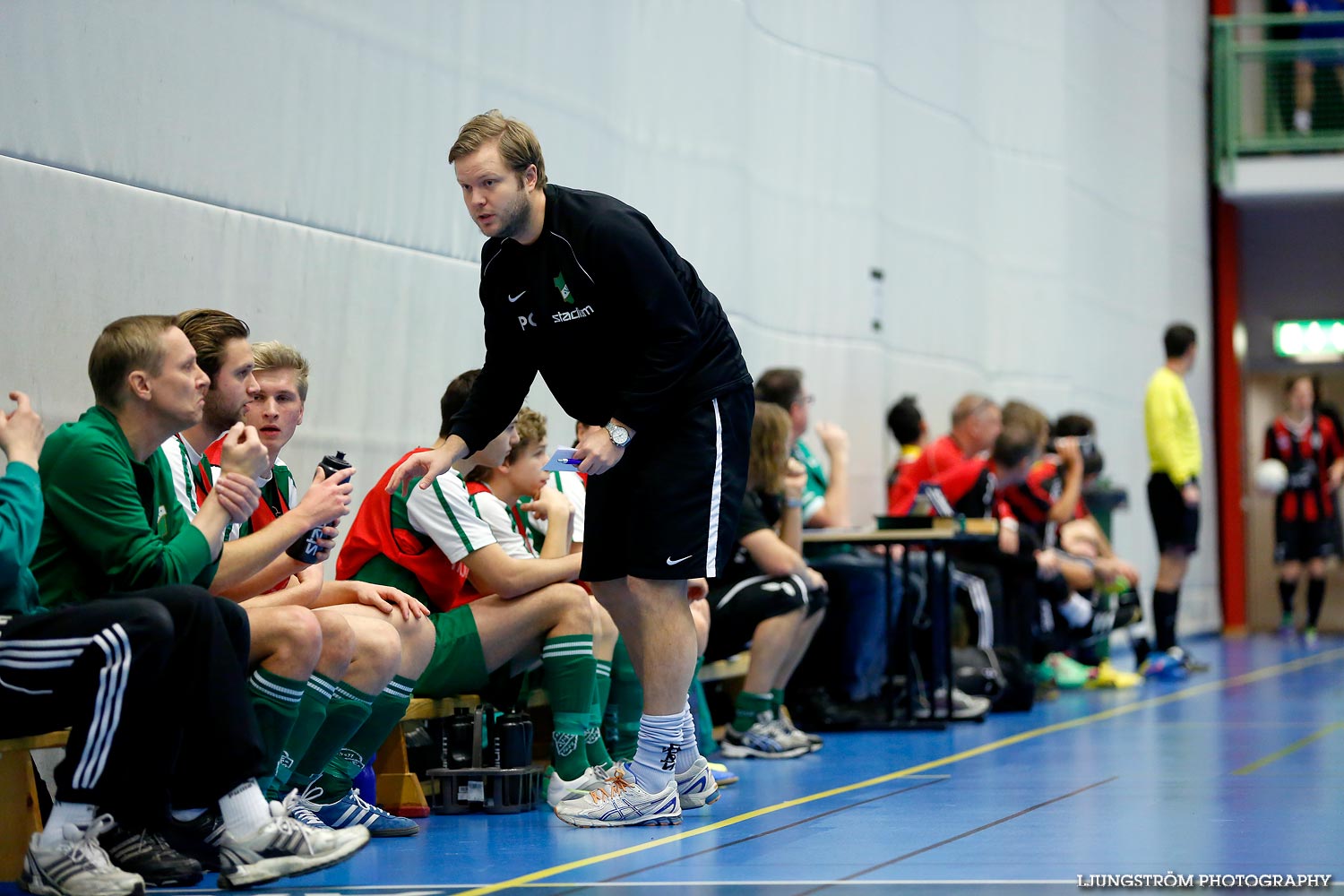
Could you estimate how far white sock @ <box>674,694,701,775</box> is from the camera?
429 centimetres

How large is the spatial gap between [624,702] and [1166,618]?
6265 mm

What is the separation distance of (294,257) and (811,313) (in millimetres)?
4300

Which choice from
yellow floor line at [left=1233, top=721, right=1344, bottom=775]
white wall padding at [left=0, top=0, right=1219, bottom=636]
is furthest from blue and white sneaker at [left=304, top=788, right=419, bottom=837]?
yellow floor line at [left=1233, top=721, right=1344, bottom=775]

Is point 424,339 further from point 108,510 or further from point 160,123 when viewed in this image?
point 108,510

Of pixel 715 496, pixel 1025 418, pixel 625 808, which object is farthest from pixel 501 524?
pixel 1025 418

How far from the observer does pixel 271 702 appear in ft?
12.1

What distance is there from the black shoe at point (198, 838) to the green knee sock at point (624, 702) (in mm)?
1815

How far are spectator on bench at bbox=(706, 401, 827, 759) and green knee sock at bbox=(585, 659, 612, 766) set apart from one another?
119cm

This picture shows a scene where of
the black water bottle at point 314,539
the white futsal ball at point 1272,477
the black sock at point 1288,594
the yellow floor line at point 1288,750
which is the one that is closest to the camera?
the black water bottle at point 314,539

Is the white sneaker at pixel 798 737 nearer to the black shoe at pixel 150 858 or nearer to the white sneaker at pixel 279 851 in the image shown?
the white sneaker at pixel 279 851

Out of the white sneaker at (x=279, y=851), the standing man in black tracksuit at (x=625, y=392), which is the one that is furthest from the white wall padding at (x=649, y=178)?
the white sneaker at (x=279, y=851)

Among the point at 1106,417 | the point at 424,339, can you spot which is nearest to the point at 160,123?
the point at 424,339

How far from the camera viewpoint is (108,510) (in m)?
3.36

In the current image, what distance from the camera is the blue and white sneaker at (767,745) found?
6.05 m
